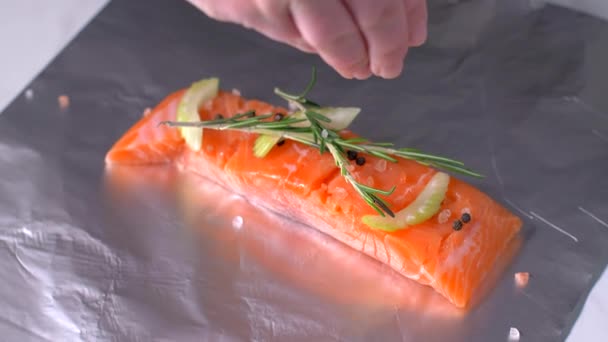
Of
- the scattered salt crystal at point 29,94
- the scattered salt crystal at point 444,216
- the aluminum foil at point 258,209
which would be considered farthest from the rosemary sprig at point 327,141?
the scattered salt crystal at point 29,94

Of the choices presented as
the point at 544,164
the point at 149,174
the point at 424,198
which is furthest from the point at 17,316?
the point at 544,164

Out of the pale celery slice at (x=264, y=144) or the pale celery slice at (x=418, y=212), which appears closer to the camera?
the pale celery slice at (x=418, y=212)

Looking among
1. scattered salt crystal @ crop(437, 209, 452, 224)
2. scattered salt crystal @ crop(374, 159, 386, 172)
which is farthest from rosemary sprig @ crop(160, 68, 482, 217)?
scattered salt crystal @ crop(437, 209, 452, 224)

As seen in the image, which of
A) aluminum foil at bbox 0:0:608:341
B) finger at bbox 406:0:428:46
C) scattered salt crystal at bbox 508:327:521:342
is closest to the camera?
finger at bbox 406:0:428:46

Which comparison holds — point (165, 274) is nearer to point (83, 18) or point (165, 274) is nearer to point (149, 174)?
point (149, 174)

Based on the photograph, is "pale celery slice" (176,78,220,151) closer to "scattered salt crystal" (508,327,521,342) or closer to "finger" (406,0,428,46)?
"finger" (406,0,428,46)

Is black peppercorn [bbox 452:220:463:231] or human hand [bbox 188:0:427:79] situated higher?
human hand [bbox 188:0:427:79]

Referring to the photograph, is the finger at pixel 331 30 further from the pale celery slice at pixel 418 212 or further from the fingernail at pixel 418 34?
the pale celery slice at pixel 418 212
